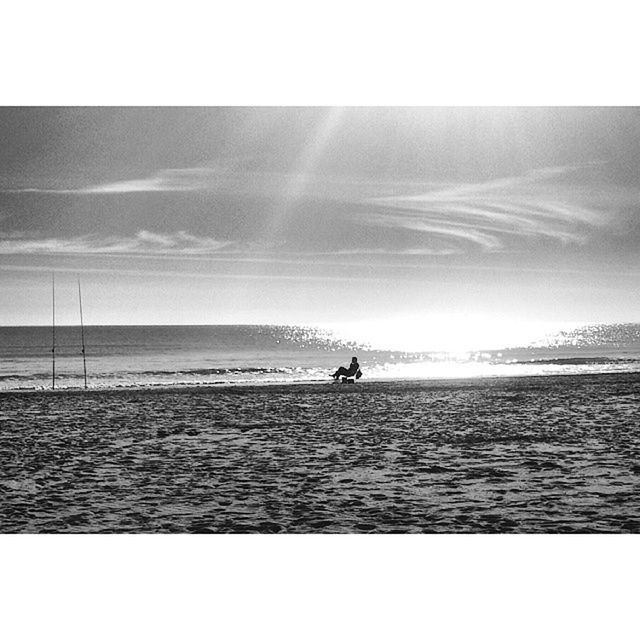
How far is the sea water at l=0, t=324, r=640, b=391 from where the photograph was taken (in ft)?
45.6

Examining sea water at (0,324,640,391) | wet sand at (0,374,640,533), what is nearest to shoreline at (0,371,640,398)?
sea water at (0,324,640,391)

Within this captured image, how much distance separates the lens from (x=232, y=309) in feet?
27.0

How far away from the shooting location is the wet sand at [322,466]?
14.8ft

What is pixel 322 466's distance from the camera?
222 inches

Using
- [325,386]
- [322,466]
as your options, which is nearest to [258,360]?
[325,386]

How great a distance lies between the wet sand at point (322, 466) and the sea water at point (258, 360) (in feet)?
9.03

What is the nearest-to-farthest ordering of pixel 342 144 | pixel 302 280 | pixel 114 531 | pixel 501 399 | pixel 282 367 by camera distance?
pixel 114 531, pixel 342 144, pixel 302 280, pixel 501 399, pixel 282 367

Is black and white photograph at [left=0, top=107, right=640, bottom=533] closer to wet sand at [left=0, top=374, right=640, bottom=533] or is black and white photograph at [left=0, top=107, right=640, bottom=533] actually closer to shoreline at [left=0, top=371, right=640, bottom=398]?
wet sand at [left=0, top=374, right=640, bottom=533]

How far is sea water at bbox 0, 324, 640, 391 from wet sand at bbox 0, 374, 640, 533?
2.75m

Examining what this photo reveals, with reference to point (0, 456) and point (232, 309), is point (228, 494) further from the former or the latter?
point (232, 309)

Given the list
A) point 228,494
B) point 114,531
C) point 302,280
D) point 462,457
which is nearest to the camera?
point 114,531
